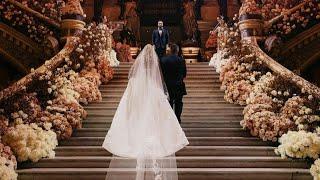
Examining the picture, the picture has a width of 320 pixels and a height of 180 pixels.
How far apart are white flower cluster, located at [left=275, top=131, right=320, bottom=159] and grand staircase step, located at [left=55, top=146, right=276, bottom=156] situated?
0.42 meters

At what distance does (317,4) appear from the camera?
15.9 metres

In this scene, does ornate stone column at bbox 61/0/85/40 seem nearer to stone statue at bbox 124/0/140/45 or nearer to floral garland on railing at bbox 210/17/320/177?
floral garland on railing at bbox 210/17/320/177

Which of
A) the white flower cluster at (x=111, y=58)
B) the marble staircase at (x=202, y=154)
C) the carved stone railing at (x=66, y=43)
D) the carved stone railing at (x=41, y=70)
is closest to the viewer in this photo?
the marble staircase at (x=202, y=154)

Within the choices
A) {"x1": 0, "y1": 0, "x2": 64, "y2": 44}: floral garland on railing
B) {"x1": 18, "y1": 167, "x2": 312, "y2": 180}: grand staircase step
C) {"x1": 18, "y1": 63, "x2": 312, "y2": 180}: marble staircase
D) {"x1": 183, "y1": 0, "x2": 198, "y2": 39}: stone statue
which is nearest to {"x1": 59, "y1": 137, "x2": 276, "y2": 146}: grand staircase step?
{"x1": 18, "y1": 63, "x2": 312, "y2": 180}: marble staircase

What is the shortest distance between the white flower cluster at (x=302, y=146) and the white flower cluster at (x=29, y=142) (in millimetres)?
3633

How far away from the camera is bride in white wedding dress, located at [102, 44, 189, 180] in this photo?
765 cm

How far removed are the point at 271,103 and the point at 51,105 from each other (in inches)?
163

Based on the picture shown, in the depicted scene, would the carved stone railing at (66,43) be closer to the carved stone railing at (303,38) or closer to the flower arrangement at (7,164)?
the flower arrangement at (7,164)

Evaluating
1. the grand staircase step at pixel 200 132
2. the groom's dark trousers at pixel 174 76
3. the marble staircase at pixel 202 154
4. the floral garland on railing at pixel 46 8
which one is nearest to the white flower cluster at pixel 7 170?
the marble staircase at pixel 202 154

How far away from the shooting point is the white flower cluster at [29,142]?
8242 mm

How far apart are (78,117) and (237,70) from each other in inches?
181

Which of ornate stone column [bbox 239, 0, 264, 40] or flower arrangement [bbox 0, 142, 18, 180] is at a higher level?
ornate stone column [bbox 239, 0, 264, 40]

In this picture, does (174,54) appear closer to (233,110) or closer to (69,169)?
(233,110)

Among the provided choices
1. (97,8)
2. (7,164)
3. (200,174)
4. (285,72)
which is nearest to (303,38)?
(285,72)
